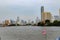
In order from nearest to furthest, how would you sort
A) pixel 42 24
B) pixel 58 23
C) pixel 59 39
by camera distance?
1. pixel 59 39
2. pixel 58 23
3. pixel 42 24

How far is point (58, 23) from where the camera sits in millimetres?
51375

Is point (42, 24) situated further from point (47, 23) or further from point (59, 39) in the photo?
point (59, 39)

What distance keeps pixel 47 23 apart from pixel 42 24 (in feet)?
5.17

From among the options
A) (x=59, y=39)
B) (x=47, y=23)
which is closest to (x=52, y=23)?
(x=47, y=23)

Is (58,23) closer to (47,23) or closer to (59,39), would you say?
(47,23)

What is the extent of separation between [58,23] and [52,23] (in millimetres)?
2376

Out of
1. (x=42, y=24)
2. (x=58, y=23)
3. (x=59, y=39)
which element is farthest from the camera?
(x=42, y=24)

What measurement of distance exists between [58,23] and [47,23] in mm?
3397

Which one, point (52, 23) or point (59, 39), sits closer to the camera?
point (59, 39)

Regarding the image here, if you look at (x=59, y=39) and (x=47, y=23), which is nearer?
(x=59, y=39)

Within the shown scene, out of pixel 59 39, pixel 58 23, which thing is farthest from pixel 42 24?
pixel 59 39

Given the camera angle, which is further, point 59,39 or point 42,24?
point 42,24

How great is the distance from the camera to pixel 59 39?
24.8 ft
